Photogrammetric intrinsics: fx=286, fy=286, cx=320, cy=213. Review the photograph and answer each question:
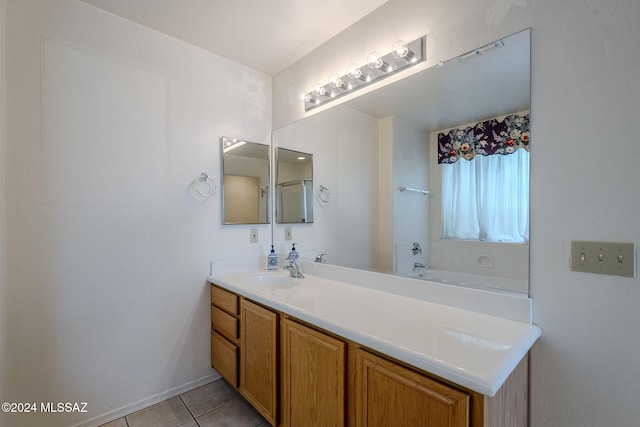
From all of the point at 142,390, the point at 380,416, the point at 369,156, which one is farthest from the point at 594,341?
the point at 142,390

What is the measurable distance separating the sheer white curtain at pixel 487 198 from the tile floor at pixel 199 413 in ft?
5.22

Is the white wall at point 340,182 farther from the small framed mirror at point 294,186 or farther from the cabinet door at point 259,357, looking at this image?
the cabinet door at point 259,357

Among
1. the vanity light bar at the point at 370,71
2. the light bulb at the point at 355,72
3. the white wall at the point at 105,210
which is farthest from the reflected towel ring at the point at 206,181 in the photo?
the light bulb at the point at 355,72

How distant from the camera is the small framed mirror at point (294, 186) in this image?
2.19 m

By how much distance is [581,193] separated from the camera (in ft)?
3.28

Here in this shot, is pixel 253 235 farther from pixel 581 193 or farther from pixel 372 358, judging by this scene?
pixel 581 193

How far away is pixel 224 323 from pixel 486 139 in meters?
1.85

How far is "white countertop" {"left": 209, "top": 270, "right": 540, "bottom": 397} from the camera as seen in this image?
0.81m

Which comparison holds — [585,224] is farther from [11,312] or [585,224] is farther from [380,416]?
[11,312]

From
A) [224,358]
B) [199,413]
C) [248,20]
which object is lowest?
[199,413]

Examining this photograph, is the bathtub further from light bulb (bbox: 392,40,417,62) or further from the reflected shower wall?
light bulb (bbox: 392,40,417,62)

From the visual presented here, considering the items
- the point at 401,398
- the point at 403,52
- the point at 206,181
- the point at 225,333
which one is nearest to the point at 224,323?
the point at 225,333

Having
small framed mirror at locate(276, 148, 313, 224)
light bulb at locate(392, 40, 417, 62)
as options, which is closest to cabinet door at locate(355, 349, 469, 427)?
small framed mirror at locate(276, 148, 313, 224)

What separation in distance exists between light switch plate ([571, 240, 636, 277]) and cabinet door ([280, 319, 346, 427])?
90 centimetres
